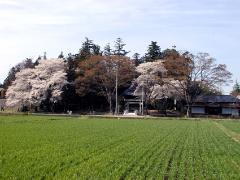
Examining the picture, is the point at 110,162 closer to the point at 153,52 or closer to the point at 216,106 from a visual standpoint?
the point at 216,106

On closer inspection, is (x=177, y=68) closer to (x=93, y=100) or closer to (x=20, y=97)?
(x=93, y=100)

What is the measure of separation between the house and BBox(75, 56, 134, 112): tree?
13532mm

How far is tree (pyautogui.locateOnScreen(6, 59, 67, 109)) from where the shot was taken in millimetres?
68875

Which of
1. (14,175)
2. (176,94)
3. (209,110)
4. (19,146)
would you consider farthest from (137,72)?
(14,175)

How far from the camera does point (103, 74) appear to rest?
221 ft

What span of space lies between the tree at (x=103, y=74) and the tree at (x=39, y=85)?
11.6ft

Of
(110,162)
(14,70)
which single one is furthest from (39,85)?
(110,162)

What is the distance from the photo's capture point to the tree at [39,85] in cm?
6888

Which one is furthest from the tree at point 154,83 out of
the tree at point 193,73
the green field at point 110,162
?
the green field at point 110,162

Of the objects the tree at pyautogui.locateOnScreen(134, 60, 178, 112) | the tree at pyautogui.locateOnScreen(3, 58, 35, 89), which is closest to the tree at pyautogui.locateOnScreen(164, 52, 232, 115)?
the tree at pyautogui.locateOnScreen(134, 60, 178, 112)

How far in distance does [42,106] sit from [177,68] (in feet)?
80.6

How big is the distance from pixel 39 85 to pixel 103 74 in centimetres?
1149

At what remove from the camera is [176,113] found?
7094 cm

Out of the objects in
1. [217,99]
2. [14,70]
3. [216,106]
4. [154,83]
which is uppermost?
[14,70]
